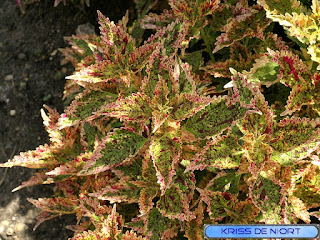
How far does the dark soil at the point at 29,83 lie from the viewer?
2.26m

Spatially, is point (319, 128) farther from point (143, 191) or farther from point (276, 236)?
point (143, 191)

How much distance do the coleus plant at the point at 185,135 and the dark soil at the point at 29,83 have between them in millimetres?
493

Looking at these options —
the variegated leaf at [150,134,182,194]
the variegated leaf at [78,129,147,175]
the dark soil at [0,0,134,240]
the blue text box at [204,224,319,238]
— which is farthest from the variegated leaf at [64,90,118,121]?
the dark soil at [0,0,134,240]

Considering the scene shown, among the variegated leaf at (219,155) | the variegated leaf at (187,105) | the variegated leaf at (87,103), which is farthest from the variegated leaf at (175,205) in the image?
the variegated leaf at (87,103)

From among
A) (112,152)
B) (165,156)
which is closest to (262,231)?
(165,156)

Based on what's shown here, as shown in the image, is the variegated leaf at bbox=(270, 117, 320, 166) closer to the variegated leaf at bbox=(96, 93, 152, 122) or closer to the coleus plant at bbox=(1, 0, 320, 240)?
the coleus plant at bbox=(1, 0, 320, 240)

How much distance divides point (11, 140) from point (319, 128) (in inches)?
71.4

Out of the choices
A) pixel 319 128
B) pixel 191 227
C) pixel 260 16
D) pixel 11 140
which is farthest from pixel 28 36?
pixel 319 128

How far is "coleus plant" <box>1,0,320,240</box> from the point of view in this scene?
139 centimetres

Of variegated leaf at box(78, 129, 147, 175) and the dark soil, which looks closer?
variegated leaf at box(78, 129, 147, 175)

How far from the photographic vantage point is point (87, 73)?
5.05 feet

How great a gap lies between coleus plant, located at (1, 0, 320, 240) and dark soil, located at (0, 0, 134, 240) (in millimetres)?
493

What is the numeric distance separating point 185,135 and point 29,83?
1.52 m

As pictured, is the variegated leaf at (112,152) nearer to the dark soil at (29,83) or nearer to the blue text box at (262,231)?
the blue text box at (262,231)
